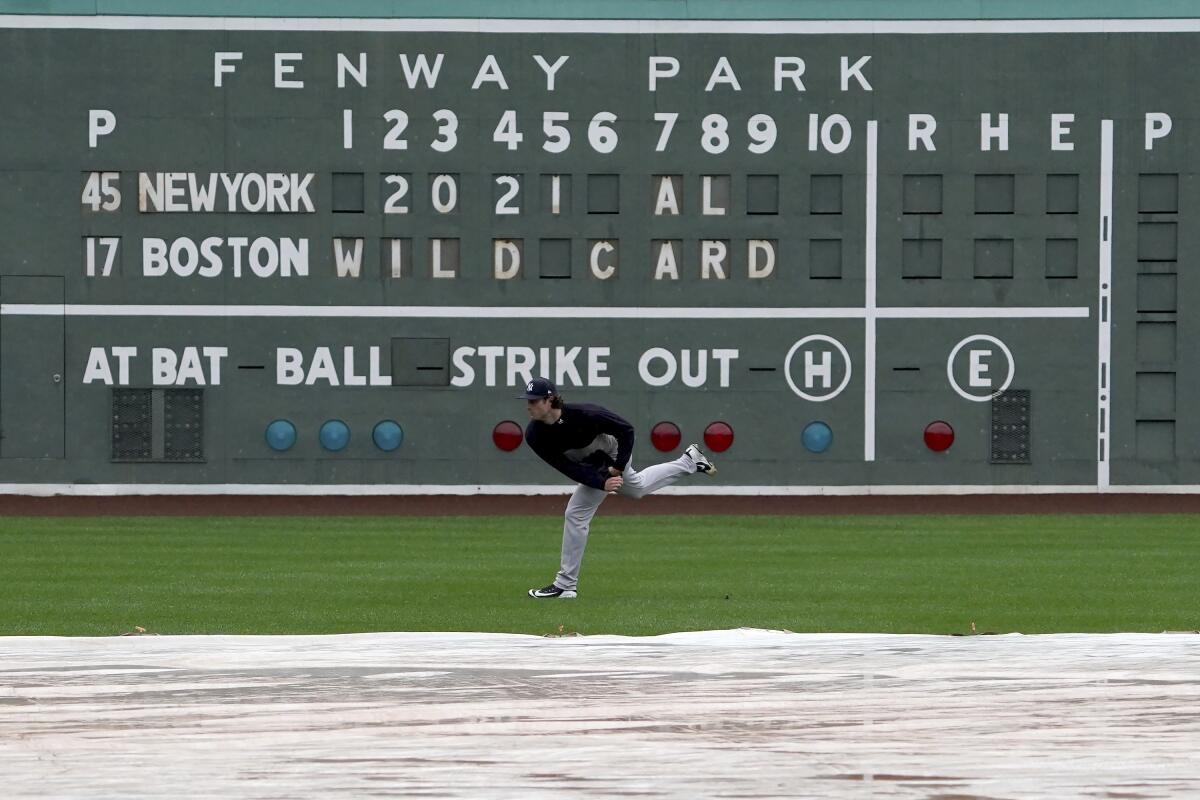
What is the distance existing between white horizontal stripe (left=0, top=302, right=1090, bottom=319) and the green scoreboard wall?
40 mm

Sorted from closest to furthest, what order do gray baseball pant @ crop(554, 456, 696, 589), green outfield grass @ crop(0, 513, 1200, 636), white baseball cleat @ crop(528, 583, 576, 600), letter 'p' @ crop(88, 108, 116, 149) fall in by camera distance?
green outfield grass @ crop(0, 513, 1200, 636) → gray baseball pant @ crop(554, 456, 696, 589) → white baseball cleat @ crop(528, 583, 576, 600) → letter 'p' @ crop(88, 108, 116, 149)

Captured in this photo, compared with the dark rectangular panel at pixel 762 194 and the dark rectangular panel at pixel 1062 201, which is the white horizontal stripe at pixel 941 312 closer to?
the dark rectangular panel at pixel 1062 201

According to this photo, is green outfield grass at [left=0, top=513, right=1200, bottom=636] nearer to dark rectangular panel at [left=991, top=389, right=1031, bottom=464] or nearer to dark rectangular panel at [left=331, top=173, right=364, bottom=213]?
dark rectangular panel at [left=991, top=389, right=1031, bottom=464]

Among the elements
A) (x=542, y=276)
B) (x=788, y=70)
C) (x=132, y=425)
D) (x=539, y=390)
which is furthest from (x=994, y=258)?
(x=539, y=390)

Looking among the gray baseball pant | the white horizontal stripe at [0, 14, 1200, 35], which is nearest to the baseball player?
the gray baseball pant

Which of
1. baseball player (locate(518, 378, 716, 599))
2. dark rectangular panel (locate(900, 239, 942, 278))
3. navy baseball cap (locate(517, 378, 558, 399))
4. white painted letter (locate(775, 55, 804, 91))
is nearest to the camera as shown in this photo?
navy baseball cap (locate(517, 378, 558, 399))

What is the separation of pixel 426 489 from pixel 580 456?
38.8 ft

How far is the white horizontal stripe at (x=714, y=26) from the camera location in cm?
2392

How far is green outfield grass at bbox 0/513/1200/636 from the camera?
11148 millimetres

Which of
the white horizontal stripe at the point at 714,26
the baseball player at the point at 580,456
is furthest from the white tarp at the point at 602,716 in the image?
the white horizontal stripe at the point at 714,26

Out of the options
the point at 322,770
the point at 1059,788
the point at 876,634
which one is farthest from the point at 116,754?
the point at 876,634

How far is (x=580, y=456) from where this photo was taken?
480 inches

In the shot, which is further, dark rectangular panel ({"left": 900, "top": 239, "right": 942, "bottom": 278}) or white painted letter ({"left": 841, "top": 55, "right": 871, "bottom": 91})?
white painted letter ({"left": 841, "top": 55, "right": 871, "bottom": 91})

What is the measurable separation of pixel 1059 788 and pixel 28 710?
4.09m
